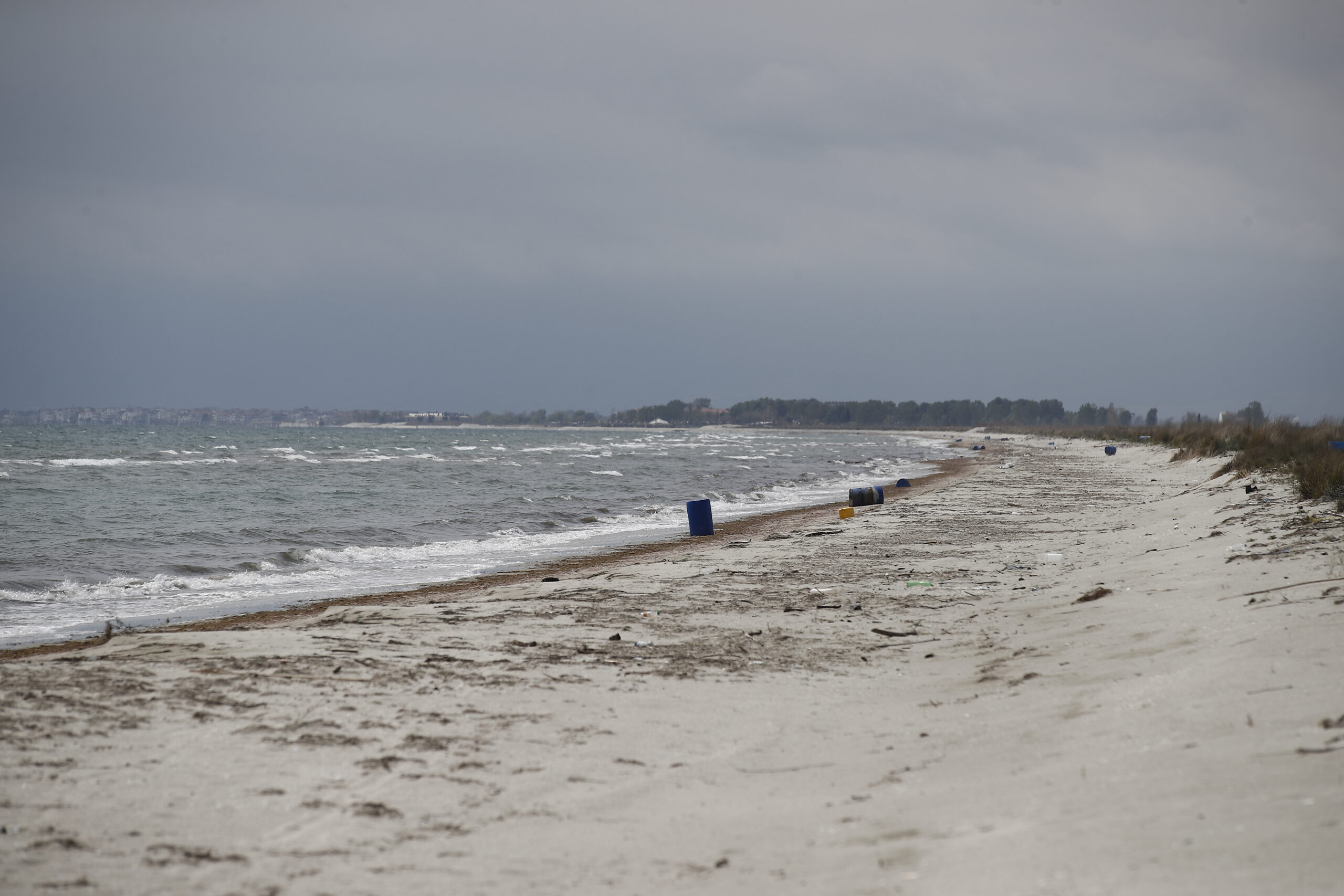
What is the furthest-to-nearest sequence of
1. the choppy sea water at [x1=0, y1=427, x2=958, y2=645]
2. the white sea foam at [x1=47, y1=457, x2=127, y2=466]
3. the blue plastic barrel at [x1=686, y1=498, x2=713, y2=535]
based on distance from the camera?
the white sea foam at [x1=47, y1=457, x2=127, y2=466]
the blue plastic barrel at [x1=686, y1=498, x2=713, y2=535]
the choppy sea water at [x1=0, y1=427, x2=958, y2=645]

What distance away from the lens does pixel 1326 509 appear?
30.0 feet

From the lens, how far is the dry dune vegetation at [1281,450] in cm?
1022

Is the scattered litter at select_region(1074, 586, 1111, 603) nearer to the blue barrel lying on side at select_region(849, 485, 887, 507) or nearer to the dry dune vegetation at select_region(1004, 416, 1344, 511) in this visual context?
the dry dune vegetation at select_region(1004, 416, 1344, 511)

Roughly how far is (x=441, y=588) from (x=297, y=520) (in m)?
7.92

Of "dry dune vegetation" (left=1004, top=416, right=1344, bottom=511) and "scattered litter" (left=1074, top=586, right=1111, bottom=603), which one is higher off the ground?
"dry dune vegetation" (left=1004, top=416, right=1344, bottom=511)

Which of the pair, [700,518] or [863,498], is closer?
[700,518]

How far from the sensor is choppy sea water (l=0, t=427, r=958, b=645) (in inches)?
401

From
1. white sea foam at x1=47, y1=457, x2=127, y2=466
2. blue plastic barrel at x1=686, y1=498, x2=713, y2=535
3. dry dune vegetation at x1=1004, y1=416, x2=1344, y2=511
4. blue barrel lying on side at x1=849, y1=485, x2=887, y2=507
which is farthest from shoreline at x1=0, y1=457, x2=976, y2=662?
white sea foam at x1=47, y1=457, x2=127, y2=466

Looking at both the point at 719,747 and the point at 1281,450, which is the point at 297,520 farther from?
the point at 1281,450

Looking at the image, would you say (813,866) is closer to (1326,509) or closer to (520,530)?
(1326,509)

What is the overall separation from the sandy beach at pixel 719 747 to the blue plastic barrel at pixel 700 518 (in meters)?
7.26

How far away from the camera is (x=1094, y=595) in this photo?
6797mm

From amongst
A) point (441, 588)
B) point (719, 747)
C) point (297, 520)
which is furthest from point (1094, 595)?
point (297, 520)

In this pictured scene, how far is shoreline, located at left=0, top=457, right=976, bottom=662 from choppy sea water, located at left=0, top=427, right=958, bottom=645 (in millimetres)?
391
